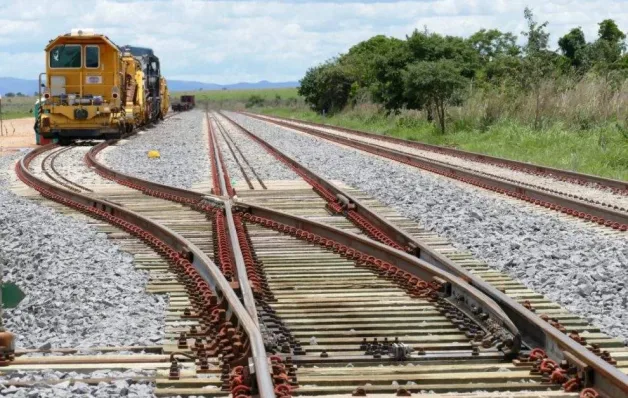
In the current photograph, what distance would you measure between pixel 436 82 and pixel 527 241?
24.2m

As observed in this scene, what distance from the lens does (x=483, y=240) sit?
33.0 ft

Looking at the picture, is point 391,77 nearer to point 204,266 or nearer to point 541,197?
point 541,197

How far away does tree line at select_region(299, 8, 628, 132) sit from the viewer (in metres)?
32.0

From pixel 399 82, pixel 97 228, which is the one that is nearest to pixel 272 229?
pixel 97 228

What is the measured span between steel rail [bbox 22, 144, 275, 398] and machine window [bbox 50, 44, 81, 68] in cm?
1313

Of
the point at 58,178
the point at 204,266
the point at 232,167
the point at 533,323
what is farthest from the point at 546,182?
the point at 533,323

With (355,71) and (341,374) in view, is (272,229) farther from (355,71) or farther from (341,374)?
(355,71)

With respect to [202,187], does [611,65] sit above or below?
above

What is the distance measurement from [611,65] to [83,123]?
21.0 m

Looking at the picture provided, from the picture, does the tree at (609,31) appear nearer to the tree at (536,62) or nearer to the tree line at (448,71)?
the tree line at (448,71)

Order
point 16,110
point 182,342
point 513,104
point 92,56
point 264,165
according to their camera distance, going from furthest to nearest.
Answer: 1. point 16,110
2. point 513,104
3. point 92,56
4. point 264,165
5. point 182,342

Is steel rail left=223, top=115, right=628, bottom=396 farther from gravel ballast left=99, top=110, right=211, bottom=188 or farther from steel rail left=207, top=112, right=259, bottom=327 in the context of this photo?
gravel ballast left=99, top=110, right=211, bottom=188

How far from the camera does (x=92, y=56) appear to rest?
96.0 feet

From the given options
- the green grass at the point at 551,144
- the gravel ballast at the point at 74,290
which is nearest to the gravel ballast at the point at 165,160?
the gravel ballast at the point at 74,290
